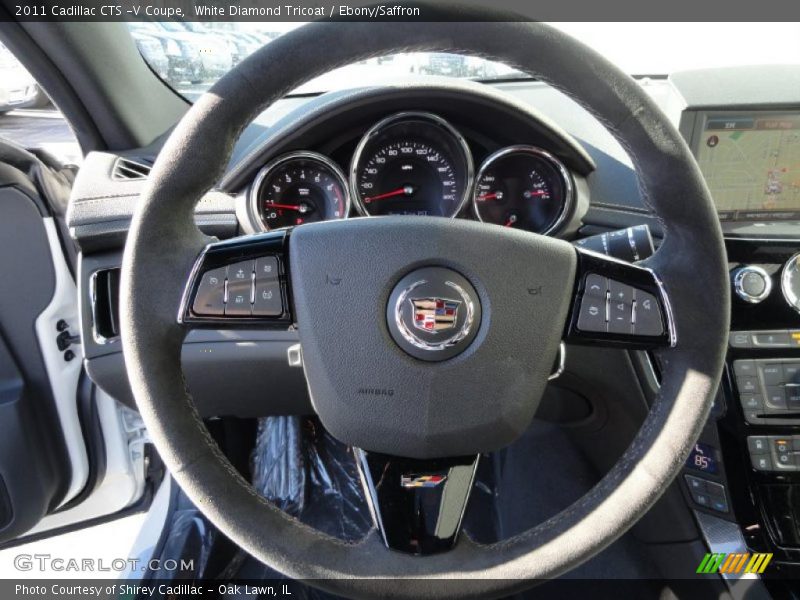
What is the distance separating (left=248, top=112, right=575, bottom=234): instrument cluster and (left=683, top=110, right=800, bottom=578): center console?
344mm

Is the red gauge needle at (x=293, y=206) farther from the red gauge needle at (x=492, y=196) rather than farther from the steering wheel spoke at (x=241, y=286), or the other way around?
the steering wheel spoke at (x=241, y=286)

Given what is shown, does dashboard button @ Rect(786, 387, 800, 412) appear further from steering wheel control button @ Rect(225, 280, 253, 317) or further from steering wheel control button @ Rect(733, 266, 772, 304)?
steering wheel control button @ Rect(225, 280, 253, 317)

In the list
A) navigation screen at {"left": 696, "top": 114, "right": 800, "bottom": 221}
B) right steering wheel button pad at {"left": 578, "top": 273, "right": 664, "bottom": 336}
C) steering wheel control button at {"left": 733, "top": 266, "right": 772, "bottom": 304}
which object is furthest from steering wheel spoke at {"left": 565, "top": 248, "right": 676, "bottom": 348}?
navigation screen at {"left": 696, "top": 114, "right": 800, "bottom": 221}

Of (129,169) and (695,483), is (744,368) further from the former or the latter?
(129,169)

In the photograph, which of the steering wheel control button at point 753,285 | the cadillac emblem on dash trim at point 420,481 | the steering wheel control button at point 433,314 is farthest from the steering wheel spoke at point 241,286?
the steering wheel control button at point 753,285

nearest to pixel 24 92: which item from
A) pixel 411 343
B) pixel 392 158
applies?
pixel 392 158

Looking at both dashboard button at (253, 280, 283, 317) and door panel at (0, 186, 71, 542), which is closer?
dashboard button at (253, 280, 283, 317)

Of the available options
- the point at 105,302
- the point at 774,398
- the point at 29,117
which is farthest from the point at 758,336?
the point at 29,117

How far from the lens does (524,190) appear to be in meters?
1.59

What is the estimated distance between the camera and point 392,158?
5.11 feet

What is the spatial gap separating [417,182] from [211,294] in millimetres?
Answer: 835

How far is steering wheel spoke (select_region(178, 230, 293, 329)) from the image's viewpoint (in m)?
0.86

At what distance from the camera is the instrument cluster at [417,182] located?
1.49 meters

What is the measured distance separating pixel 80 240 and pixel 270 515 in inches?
36.9
